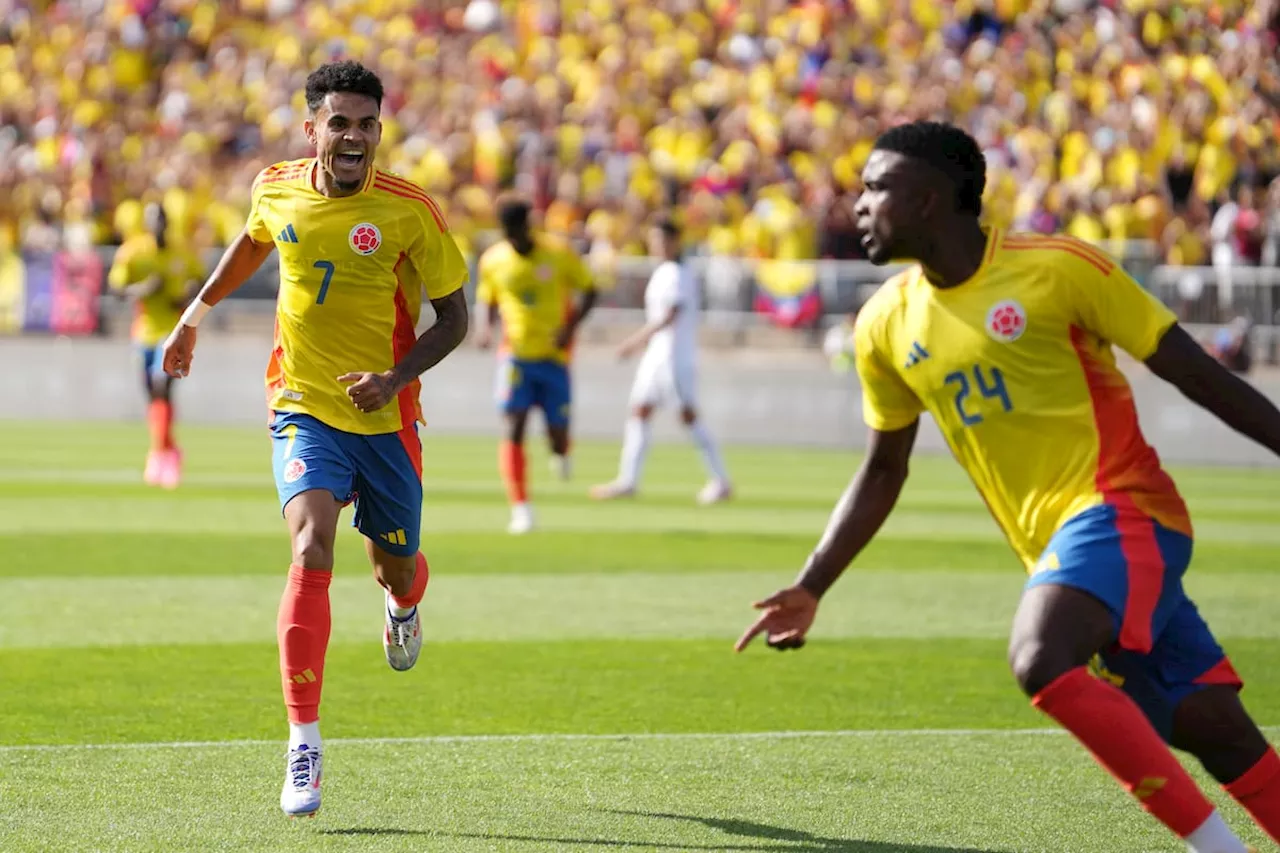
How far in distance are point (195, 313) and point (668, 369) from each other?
11.3m

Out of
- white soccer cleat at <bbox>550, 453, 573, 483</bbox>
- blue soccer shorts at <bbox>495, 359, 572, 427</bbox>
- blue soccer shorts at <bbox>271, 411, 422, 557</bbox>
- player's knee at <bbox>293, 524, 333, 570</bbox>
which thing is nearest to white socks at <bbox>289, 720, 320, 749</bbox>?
player's knee at <bbox>293, 524, 333, 570</bbox>

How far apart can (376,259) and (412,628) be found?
64.6 inches

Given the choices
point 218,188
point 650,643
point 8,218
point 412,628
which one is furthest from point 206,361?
point 412,628

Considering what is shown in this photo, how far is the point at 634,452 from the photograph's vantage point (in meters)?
17.4

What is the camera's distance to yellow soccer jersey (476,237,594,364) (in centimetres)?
1527

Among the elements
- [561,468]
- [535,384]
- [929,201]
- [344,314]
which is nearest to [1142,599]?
[929,201]

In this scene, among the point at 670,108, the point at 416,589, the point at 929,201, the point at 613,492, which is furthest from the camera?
the point at 670,108

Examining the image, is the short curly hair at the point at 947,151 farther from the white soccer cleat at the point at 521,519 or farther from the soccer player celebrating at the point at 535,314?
the soccer player celebrating at the point at 535,314

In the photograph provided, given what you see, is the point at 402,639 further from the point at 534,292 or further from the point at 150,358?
the point at 150,358

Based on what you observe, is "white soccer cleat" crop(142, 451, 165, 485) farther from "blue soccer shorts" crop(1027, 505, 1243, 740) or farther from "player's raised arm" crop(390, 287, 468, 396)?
"blue soccer shorts" crop(1027, 505, 1243, 740)

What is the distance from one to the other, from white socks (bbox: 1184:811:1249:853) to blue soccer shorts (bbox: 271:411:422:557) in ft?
10.0

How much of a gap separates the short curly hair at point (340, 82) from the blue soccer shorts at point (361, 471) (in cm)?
105

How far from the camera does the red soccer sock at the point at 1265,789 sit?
15.8 feet

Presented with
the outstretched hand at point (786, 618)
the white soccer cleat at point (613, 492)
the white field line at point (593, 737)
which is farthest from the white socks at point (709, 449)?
the outstretched hand at point (786, 618)
